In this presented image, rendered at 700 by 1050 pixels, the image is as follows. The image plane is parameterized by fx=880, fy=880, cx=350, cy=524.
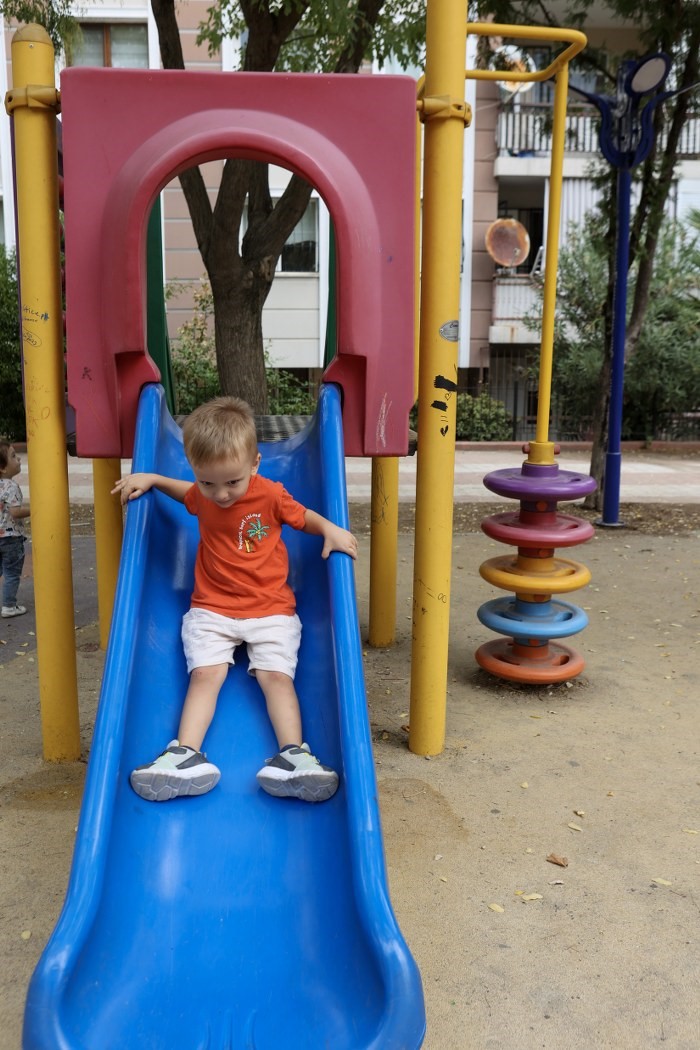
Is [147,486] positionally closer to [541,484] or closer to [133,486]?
[133,486]

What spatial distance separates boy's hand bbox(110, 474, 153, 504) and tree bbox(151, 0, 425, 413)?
13.0 ft

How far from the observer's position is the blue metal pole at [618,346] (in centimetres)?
765

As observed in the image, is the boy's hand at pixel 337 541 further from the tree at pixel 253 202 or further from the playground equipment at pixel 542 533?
the tree at pixel 253 202

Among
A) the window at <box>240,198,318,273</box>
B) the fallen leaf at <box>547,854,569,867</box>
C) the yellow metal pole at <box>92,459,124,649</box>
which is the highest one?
the window at <box>240,198,318,273</box>

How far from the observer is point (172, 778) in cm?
236

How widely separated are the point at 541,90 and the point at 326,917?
19422mm

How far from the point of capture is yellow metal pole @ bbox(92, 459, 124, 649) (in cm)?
388

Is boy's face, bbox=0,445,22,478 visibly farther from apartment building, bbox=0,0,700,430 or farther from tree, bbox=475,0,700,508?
apartment building, bbox=0,0,700,430

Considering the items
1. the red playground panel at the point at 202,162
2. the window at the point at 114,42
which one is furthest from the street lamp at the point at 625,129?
the window at the point at 114,42

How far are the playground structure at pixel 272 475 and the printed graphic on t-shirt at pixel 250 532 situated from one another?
24 centimetres

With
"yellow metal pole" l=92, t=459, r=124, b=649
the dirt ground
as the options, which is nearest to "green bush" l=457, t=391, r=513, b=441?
the dirt ground

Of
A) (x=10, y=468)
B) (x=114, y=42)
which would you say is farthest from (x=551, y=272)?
(x=114, y=42)

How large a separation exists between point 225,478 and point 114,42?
636 inches

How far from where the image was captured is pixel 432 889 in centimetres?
270
